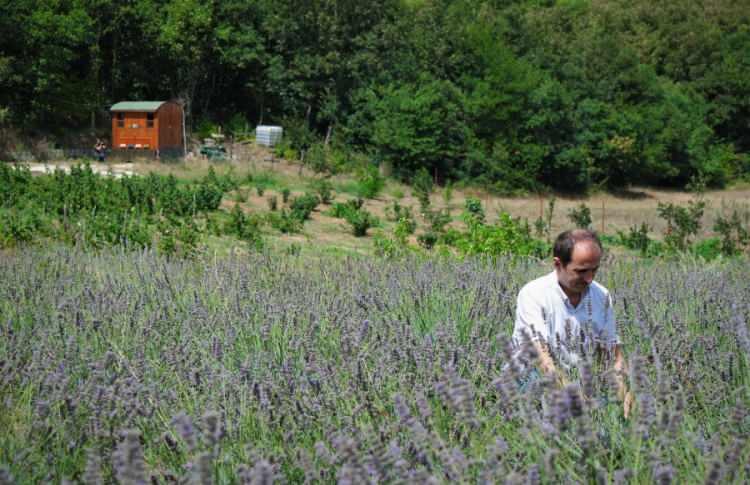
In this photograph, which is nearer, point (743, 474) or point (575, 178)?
point (743, 474)

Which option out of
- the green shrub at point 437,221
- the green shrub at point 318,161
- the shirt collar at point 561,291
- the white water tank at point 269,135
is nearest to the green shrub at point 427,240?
the green shrub at point 437,221

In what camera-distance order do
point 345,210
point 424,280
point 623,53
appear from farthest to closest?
point 623,53 → point 345,210 → point 424,280

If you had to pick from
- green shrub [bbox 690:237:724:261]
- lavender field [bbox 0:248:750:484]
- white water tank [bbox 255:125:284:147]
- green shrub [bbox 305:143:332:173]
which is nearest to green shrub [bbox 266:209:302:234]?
green shrub [bbox 690:237:724:261]

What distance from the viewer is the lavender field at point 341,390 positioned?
199cm


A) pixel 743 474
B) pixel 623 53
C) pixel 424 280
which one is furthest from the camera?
pixel 623 53

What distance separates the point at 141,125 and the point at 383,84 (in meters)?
10.1

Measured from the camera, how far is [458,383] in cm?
200

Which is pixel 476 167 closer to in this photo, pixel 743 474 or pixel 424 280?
pixel 424 280

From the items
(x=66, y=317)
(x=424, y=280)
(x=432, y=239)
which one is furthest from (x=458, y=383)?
(x=432, y=239)

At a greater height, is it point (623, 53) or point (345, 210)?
point (623, 53)

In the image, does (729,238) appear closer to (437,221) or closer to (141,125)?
(437,221)

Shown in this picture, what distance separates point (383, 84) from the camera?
1364 inches

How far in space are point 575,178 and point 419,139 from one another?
7730 millimetres

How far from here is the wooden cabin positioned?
1122 inches
